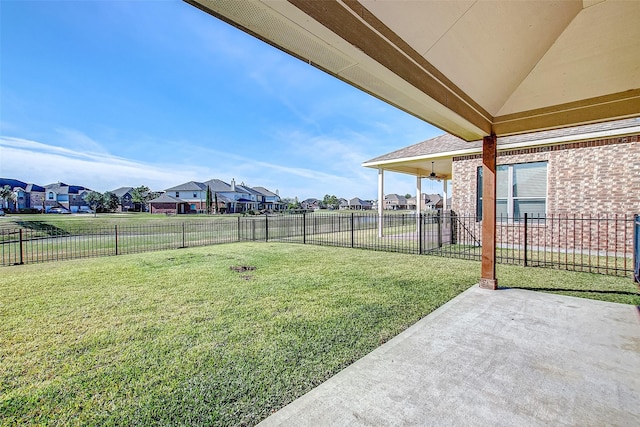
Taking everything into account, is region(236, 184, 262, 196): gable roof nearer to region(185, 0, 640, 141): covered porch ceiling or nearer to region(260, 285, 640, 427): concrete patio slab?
region(185, 0, 640, 141): covered porch ceiling

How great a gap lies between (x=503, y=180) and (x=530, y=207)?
1.27 metres

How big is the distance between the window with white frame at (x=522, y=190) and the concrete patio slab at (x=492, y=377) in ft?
21.6

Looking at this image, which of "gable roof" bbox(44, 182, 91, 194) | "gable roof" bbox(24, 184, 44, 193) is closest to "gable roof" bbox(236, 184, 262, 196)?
"gable roof" bbox(44, 182, 91, 194)

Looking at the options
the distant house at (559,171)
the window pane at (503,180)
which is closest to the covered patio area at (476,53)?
the distant house at (559,171)

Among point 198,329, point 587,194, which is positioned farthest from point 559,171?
point 198,329

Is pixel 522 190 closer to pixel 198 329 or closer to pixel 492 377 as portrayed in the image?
pixel 492 377

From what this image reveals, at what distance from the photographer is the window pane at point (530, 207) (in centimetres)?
945

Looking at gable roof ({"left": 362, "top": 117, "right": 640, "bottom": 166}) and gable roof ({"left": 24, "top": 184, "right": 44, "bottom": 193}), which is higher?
gable roof ({"left": 24, "top": 184, "right": 44, "bottom": 193})

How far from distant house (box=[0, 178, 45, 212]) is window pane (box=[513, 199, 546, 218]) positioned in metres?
88.1

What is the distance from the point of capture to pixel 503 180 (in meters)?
10.1

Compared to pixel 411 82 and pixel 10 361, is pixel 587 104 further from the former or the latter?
pixel 10 361

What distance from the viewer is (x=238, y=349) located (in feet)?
9.91

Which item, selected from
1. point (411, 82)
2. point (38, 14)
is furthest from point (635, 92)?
point (38, 14)

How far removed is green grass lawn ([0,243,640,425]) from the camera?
2191 mm
